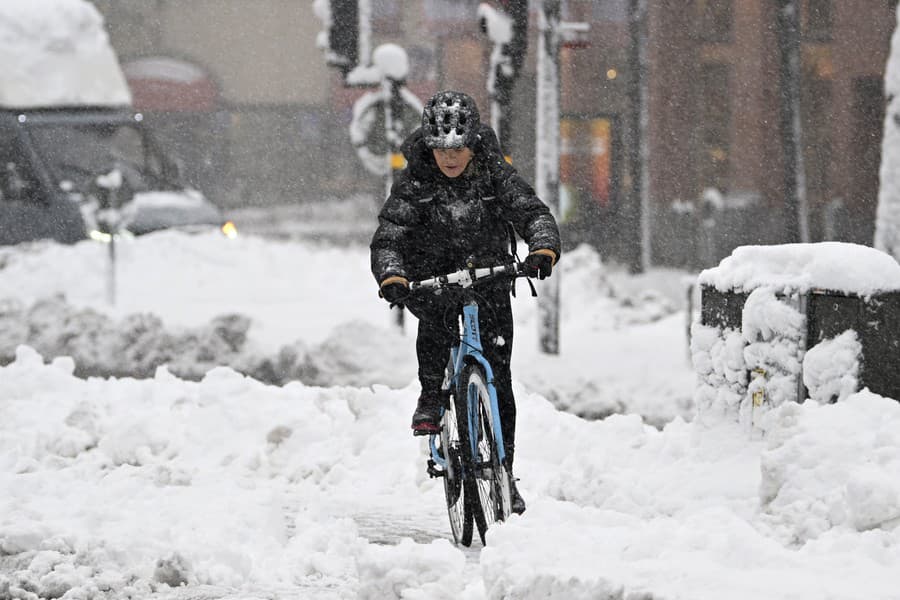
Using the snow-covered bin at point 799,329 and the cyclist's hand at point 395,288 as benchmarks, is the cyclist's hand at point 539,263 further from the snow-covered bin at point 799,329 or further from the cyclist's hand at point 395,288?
the snow-covered bin at point 799,329

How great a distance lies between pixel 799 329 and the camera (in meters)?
6.62

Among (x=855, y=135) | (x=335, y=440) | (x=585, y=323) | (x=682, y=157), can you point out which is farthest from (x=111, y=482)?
(x=855, y=135)

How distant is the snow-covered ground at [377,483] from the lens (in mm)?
4613

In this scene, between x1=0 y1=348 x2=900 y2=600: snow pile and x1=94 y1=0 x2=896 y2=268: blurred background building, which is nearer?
x1=0 y1=348 x2=900 y2=600: snow pile

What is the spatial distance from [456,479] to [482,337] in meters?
0.62

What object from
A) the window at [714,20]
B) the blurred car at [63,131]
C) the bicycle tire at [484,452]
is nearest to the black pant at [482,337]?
the bicycle tire at [484,452]

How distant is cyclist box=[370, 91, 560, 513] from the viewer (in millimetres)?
5777

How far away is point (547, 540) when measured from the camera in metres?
4.75

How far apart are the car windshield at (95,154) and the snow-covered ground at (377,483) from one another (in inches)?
262

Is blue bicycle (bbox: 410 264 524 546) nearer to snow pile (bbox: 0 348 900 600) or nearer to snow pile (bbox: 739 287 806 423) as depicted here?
snow pile (bbox: 0 348 900 600)

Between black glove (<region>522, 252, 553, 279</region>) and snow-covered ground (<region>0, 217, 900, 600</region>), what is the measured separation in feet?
3.02

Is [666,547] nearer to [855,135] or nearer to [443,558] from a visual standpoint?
[443,558]

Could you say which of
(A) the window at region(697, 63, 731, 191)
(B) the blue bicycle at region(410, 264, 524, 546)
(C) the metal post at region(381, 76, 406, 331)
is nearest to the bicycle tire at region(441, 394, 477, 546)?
(B) the blue bicycle at region(410, 264, 524, 546)

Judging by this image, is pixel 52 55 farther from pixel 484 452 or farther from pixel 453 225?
pixel 484 452
